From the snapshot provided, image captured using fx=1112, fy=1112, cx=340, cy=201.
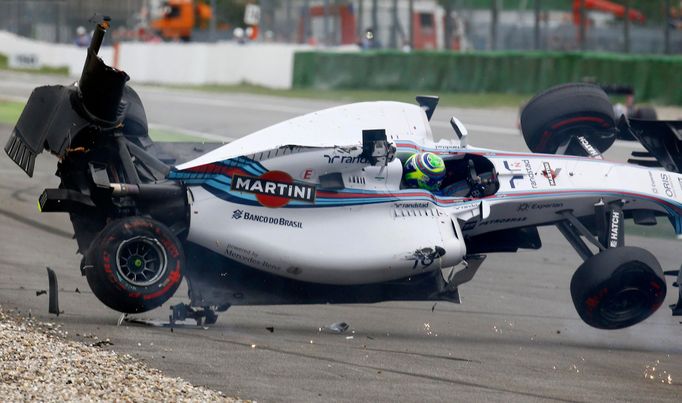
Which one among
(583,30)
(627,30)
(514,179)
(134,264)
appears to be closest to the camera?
(134,264)

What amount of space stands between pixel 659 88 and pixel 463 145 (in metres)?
18.4

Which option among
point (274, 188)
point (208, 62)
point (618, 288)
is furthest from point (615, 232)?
point (208, 62)

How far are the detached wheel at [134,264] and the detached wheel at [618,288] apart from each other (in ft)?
8.60

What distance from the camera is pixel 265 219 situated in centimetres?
700

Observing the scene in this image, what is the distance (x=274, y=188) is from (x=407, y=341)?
4.19 ft

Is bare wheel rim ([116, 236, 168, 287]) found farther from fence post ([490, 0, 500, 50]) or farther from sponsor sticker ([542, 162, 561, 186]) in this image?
fence post ([490, 0, 500, 50])

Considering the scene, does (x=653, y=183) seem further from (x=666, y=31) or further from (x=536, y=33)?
(x=536, y=33)

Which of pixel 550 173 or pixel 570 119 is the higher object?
pixel 570 119

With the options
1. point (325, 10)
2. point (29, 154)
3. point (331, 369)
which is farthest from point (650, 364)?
point (325, 10)

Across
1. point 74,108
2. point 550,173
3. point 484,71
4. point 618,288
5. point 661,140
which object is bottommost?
point 484,71

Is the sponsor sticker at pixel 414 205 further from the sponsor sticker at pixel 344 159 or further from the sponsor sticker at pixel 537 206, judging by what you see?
the sponsor sticker at pixel 537 206

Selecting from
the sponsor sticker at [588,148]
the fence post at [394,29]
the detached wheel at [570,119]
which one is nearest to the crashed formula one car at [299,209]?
the sponsor sticker at [588,148]

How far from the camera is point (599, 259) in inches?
285

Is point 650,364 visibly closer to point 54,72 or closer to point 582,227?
point 582,227
